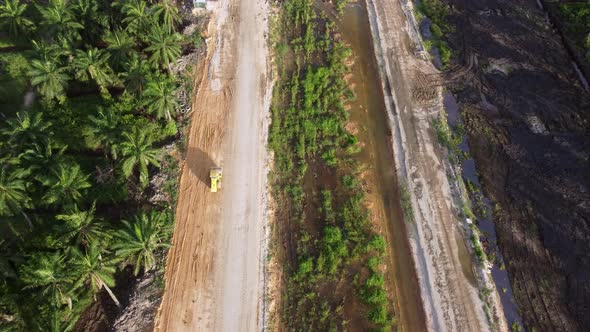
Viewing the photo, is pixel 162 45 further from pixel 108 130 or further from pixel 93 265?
pixel 93 265

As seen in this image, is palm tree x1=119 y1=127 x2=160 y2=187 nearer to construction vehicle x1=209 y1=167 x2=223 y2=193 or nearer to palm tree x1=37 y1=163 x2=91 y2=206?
palm tree x1=37 y1=163 x2=91 y2=206

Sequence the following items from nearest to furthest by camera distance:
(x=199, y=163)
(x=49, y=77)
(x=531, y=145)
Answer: (x=49, y=77) < (x=199, y=163) < (x=531, y=145)

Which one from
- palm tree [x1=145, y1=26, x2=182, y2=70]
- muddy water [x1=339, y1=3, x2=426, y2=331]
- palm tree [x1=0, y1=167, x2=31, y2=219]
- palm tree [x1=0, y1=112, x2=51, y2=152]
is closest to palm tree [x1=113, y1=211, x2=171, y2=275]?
palm tree [x1=0, y1=167, x2=31, y2=219]

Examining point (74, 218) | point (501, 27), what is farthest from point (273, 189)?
point (501, 27)

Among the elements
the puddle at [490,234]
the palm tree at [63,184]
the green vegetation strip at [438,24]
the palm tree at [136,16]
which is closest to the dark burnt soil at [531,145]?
the puddle at [490,234]

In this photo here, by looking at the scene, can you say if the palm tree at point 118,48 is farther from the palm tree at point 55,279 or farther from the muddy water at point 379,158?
the muddy water at point 379,158

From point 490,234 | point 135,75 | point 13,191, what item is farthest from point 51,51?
point 490,234
